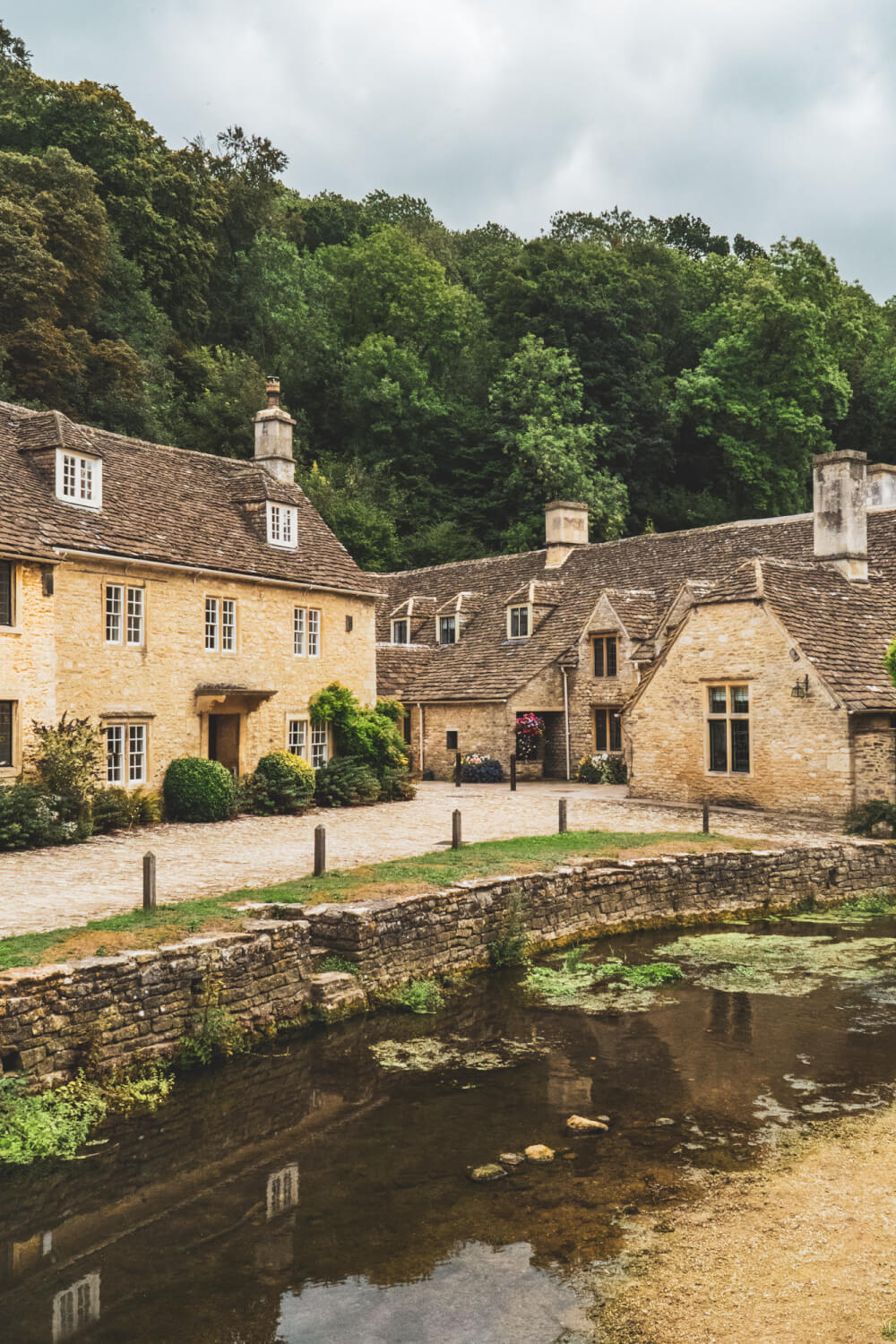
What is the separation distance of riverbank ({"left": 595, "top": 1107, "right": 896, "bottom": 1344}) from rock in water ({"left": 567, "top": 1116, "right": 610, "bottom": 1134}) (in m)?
1.34

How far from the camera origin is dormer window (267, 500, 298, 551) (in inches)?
1233

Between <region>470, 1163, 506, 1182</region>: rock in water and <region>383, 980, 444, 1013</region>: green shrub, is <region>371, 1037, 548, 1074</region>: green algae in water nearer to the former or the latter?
<region>383, 980, 444, 1013</region>: green shrub

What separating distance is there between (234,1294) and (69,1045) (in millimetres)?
3664

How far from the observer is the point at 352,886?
15164mm

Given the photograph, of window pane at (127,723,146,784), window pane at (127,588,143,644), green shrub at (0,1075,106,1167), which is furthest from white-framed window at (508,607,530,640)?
green shrub at (0,1075,106,1167)

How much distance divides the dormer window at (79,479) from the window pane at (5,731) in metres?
5.63

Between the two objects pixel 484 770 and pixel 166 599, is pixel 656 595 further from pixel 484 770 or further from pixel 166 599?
pixel 166 599

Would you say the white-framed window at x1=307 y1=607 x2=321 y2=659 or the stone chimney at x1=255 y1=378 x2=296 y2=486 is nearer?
the white-framed window at x1=307 y1=607 x2=321 y2=659

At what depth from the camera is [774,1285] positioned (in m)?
6.89

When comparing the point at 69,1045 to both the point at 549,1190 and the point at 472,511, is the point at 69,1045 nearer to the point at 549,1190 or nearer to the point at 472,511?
the point at 549,1190

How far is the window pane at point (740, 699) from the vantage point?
26156 millimetres

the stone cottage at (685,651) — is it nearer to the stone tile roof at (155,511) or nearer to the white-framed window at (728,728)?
the white-framed window at (728,728)

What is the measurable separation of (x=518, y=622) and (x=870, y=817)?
1832cm

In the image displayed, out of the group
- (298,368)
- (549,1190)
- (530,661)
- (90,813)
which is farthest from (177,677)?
(298,368)
